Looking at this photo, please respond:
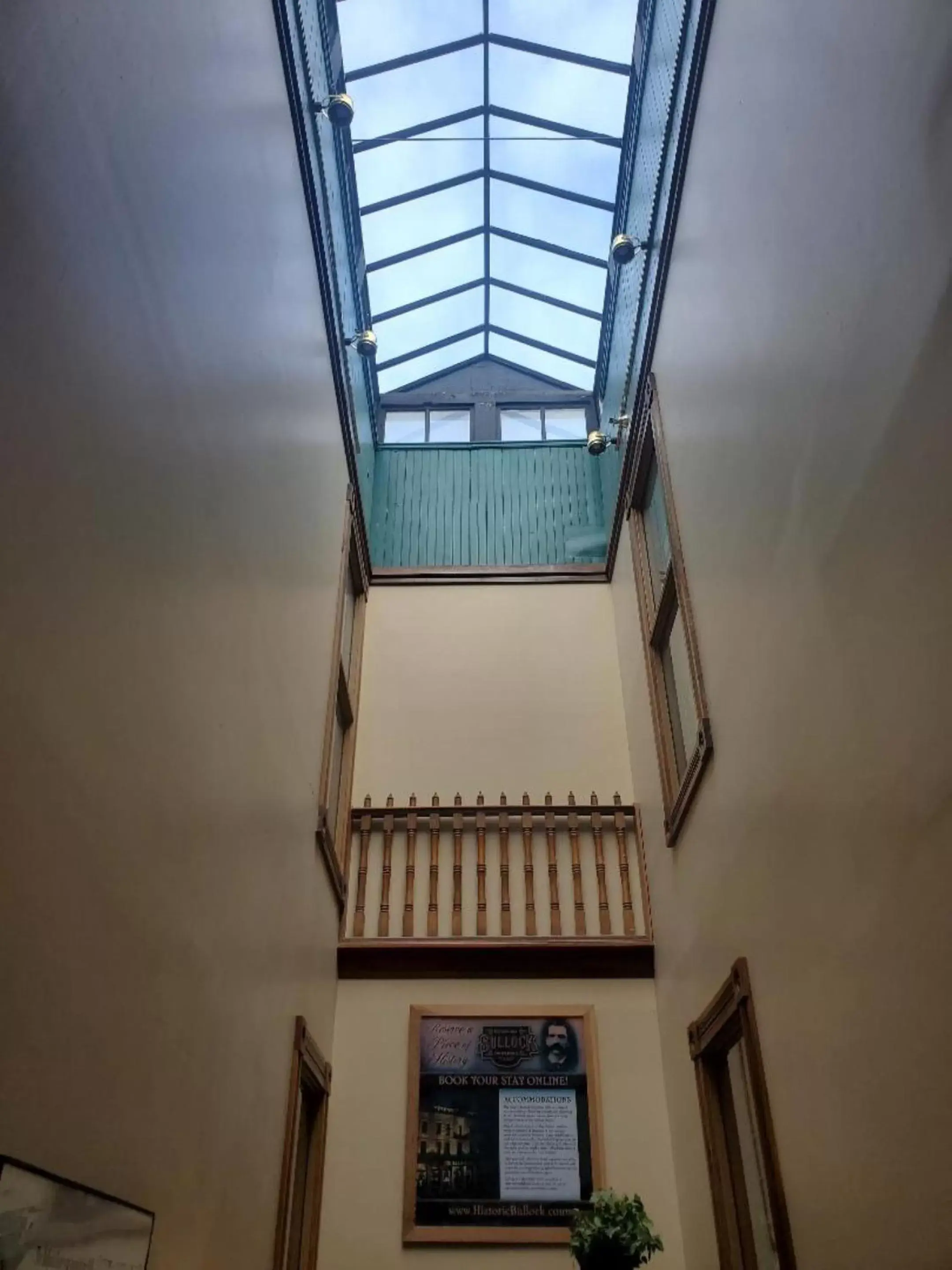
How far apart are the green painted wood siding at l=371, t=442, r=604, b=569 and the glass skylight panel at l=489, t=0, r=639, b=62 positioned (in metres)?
2.84

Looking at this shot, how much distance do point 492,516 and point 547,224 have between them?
2196 millimetres

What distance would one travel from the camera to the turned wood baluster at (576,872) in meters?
5.03

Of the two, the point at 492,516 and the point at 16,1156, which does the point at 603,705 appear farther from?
the point at 16,1156

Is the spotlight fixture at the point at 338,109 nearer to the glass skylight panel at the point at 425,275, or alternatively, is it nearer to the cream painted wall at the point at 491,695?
the glass skylight panel at the point at 425,275

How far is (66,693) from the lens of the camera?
1854 millimetres

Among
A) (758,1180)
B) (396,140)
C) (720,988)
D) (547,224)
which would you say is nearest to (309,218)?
(396,140)

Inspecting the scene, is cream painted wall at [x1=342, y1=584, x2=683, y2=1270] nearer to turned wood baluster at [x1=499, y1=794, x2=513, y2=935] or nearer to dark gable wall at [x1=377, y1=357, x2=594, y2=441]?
turned wood baluster at [x1=499, y1=794, x2=513, y2=935]

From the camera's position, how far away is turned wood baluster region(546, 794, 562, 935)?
16.4ft

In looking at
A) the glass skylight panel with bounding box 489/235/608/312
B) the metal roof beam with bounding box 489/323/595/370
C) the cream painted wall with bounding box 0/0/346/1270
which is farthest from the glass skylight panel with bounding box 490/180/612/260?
the cream painted wall with bounding box 0/0/346/1270

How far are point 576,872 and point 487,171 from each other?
16.5ft

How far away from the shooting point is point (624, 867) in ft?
17.2

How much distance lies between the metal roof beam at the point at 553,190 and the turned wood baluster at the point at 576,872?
4138mm

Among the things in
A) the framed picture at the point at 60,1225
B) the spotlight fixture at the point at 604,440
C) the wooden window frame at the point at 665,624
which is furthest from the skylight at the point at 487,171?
the framed picture at the point at 60,1225

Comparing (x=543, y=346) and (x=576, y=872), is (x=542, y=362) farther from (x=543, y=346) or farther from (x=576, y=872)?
(x=576, y=872)
